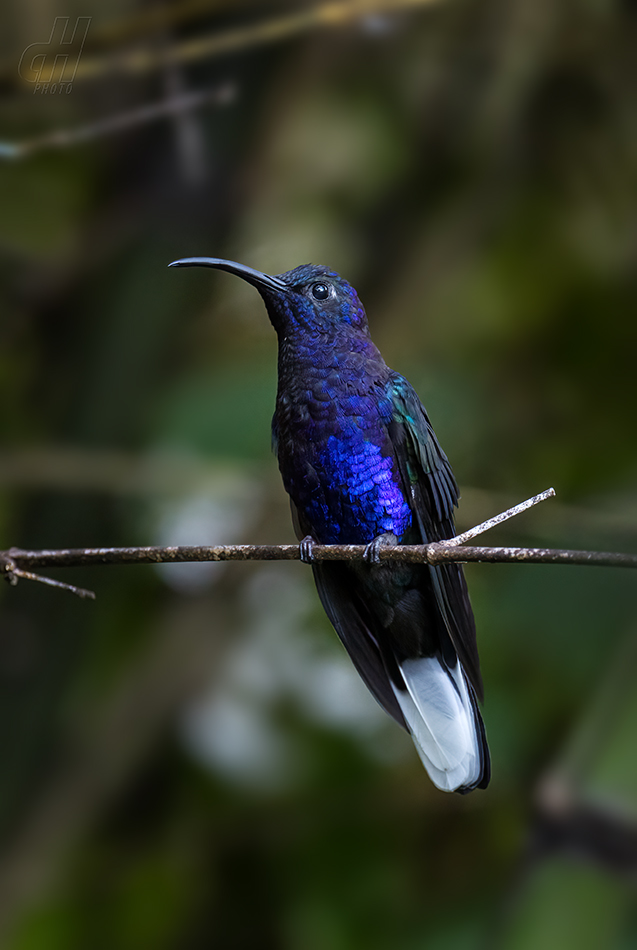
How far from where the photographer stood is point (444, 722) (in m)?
1.11

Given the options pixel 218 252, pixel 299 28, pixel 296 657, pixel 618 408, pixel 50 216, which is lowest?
pixel 296 657

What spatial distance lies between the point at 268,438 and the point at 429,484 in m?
0.95

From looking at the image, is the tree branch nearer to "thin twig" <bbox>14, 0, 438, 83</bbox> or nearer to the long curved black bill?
the long curved black bill

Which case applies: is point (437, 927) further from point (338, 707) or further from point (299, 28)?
point (299, 28)

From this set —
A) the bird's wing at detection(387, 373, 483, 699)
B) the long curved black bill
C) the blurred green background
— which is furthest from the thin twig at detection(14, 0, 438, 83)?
the bird's wing at detection(387, 373, 483, 699)

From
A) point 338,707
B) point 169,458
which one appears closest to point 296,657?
point 338,707

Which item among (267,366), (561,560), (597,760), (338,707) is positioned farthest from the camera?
(338,707)

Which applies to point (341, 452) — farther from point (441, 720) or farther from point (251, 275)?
point (441, 720)

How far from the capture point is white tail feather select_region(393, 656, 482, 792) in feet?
3.31

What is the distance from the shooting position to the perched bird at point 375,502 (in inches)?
40.6

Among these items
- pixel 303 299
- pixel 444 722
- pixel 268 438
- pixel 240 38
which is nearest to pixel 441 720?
pixel 444 722

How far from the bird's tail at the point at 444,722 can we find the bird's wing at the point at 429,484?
0.07 meters

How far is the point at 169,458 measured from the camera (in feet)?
6.93

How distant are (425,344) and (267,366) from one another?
40 centimetres
